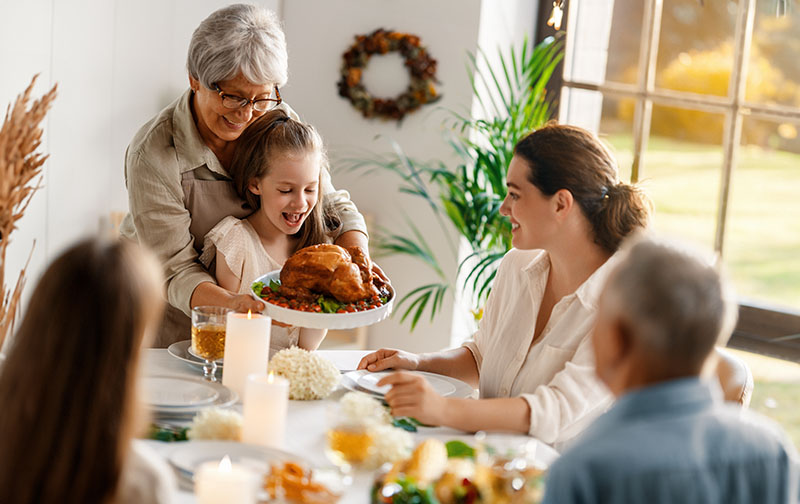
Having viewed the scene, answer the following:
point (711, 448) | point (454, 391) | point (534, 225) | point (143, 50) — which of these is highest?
point (143, 50)

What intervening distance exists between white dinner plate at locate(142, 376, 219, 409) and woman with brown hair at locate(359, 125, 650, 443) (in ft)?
1.18

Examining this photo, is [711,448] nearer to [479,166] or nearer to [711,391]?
[711,391]

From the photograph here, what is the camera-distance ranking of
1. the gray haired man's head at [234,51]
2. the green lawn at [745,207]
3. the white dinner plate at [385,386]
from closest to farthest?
the white dinner plate at [385,386]
the gray haired man's head at [234,51]
the green lawn at [745,207]

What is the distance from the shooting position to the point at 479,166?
359cm

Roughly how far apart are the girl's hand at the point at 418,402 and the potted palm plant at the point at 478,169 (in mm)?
1711

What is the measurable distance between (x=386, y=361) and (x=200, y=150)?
824mm

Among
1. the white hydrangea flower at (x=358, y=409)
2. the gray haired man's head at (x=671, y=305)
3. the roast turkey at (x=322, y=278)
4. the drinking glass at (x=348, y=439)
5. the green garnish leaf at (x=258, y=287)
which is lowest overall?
the drinking glass at (x=348, y=439)

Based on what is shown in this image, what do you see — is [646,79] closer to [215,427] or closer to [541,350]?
[541,350]

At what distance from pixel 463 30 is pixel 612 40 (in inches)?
26.2

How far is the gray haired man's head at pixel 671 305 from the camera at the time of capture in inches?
42.6

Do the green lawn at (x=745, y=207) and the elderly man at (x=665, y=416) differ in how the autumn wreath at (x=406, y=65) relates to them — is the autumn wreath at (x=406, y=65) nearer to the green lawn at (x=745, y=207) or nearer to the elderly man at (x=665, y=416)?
the green lawn at (x=745, y=207)

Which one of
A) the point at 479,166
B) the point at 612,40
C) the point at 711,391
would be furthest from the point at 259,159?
the point at 612,40

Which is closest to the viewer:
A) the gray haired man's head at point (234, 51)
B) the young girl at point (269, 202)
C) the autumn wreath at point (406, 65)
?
the gray haired man's head at point (234, 51)

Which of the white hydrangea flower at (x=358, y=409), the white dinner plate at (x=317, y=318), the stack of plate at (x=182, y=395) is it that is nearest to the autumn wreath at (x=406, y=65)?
the white dinner plate at (x=317, y=318)
